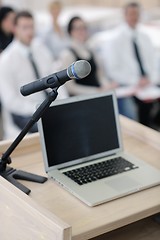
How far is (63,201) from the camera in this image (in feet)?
4.18

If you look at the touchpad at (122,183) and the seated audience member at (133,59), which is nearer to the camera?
the touchpad at (122,183)

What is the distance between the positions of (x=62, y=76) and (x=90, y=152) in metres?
0.42

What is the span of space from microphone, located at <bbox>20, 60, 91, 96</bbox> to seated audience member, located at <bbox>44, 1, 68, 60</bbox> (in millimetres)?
2569

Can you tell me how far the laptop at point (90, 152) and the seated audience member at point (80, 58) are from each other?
1557 millimetres

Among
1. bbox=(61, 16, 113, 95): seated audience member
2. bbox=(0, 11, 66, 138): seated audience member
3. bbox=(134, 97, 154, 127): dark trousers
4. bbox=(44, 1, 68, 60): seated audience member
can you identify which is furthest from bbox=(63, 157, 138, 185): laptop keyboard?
bbox=(44, 1, 68, 60): seated audience member

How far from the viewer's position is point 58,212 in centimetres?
121

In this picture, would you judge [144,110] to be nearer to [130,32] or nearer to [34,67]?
[130,32]

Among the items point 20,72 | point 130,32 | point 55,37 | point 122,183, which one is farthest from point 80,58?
point 122,183

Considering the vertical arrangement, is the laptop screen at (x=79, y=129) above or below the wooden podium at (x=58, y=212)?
above

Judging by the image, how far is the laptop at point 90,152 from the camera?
1350mm

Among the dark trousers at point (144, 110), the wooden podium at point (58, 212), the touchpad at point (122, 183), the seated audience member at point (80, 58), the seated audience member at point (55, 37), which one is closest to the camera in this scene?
the wooden podium at point (58, 212)

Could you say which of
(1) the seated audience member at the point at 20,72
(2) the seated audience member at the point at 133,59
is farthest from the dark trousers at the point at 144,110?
(1) the seated audience member at the point at 20,72

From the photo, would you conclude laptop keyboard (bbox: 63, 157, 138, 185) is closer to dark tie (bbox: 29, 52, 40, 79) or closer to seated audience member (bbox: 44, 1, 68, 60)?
dark tie (bbox: 29, 52, 40, 79)

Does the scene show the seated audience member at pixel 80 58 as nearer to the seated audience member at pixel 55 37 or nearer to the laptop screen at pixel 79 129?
the seated audience member at pixel 55 37
